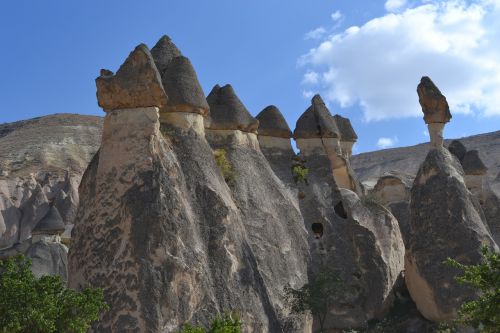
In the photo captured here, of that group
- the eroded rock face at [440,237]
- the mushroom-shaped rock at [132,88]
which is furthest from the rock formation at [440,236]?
the mushroom-shaped rock at [132,88]

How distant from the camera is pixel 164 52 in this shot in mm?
20969

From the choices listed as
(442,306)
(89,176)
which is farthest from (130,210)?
(442,306)

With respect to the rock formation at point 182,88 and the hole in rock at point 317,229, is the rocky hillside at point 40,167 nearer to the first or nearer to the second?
the hole in rock at point 317,229

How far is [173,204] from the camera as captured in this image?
1523 cm

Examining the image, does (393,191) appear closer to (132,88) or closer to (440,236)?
(440,236)

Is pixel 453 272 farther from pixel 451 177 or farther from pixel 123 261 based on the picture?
pixel 123 261

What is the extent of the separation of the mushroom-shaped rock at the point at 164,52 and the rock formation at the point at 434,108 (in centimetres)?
831

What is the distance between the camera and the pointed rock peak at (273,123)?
1008 inches

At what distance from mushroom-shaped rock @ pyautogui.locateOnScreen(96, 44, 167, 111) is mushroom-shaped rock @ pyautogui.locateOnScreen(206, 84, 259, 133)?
5.83 m

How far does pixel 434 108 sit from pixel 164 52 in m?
9.12

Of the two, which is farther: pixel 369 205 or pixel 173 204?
pixel 369 205

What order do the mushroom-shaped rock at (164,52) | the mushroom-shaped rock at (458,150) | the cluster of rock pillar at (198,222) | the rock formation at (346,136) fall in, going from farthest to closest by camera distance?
the mushroom-shaped rock at (458,150)
the rock formation at (346,136)
the mushroom-shaped rock at (164,52)
the cluster of rock pillar at (198,222)

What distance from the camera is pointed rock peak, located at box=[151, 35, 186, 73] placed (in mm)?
20567

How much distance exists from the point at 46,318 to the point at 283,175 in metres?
14.7
